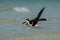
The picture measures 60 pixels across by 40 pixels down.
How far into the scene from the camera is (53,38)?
15.2m

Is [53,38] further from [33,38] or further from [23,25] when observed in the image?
[23,25]

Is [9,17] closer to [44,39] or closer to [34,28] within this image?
[34,28]

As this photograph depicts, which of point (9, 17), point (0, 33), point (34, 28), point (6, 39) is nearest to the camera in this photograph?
point (6, 39)

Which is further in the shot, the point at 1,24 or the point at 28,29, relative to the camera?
the point at 1,24

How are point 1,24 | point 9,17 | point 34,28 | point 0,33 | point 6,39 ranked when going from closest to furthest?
point 6,39 → point 0,33 → point 34,28 → point 1,24 → point 9,17

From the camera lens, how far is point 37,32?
16.4 meters

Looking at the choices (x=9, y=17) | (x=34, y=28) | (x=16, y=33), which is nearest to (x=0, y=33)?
(x=16, y=33)

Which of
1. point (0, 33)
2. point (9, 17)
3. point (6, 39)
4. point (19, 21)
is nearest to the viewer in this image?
point (6, 39)

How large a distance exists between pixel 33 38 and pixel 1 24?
363cm

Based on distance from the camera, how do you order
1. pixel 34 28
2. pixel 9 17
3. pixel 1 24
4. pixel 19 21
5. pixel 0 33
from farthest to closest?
pixel 9 17 < pixel 19 21 < pixel 1 24 < pixel 34 28 < pixel 0 33

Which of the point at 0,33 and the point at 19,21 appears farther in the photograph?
the point at 19,21

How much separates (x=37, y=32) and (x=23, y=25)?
1800mm

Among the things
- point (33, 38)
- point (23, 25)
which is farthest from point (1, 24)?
point (33, 38)

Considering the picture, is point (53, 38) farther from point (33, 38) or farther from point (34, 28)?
point (34, 28)
